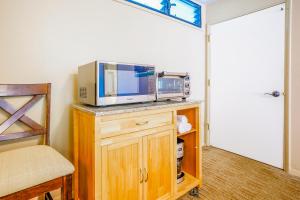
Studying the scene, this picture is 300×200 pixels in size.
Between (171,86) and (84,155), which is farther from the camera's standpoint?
(171,86)

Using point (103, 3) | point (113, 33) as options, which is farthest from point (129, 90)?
point (103, 3)

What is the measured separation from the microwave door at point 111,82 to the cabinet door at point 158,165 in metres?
0.40

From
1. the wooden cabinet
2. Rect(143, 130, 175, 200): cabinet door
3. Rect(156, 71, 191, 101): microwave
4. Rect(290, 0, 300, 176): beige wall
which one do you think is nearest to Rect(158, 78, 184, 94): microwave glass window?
Rect(156, 71, 191, 101): microwave

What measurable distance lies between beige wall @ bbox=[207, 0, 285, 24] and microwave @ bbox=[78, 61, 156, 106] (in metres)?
1.84

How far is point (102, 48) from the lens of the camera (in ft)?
5.14

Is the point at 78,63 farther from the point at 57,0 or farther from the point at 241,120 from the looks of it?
the point at 241,120

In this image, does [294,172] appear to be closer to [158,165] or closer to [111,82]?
[158,165]

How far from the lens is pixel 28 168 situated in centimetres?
87

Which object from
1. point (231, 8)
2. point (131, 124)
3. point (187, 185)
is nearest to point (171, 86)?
point (131, 124)

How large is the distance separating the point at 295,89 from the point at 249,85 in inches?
19.8

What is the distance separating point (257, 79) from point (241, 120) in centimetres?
60

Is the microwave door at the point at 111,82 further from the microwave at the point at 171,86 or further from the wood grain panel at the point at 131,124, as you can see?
the microwave at the point at 171,86

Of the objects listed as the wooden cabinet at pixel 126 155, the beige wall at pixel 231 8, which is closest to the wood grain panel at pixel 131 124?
the wooden cabinet at pixel 126 155

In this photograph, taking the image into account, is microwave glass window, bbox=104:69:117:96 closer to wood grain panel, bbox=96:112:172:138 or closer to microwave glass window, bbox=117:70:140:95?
microwave glass window, bbox=117:70:140:95
